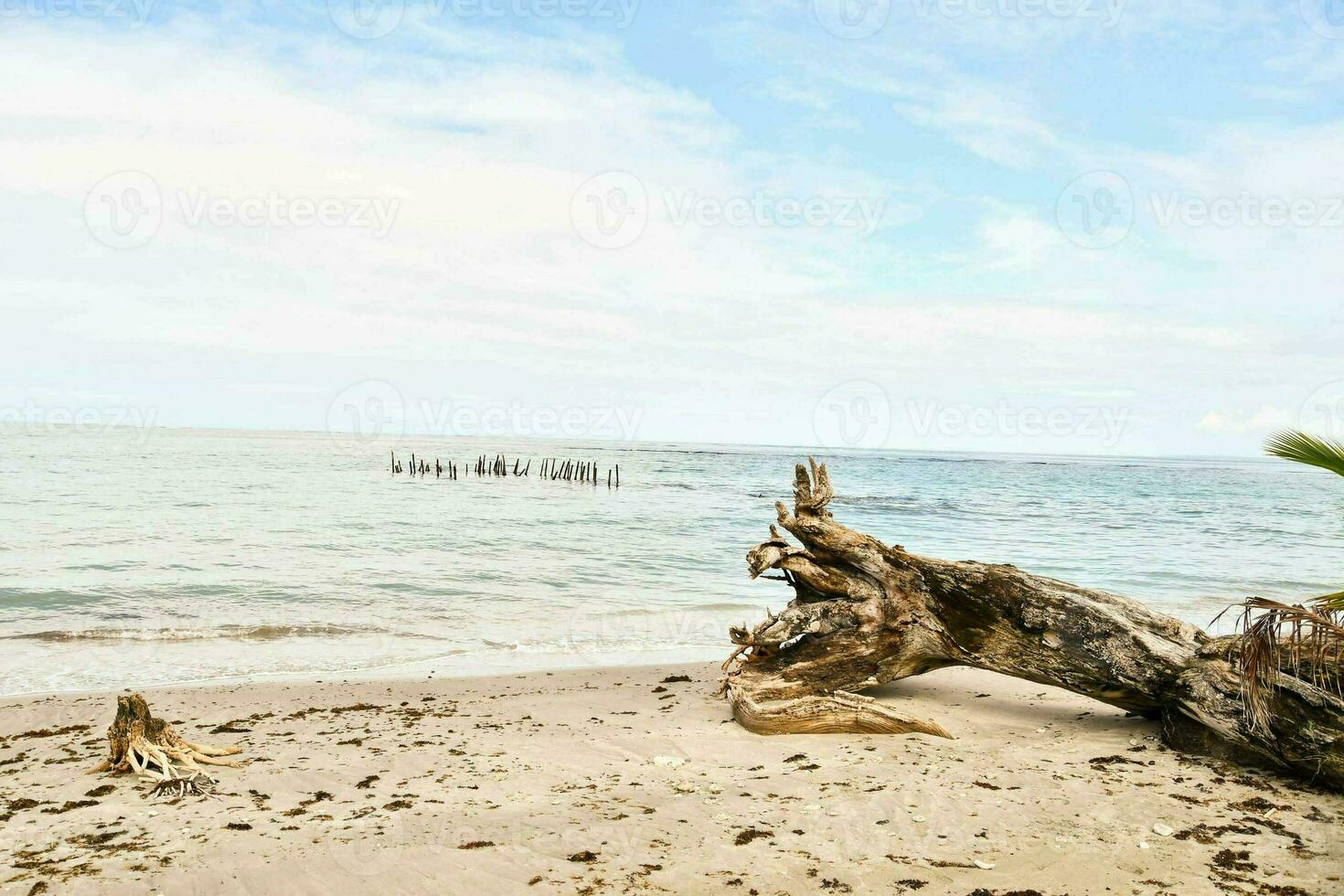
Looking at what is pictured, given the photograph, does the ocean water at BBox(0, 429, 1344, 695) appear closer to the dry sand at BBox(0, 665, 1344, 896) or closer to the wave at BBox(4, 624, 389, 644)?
the wave at BBox(4, 624, 389, 644)

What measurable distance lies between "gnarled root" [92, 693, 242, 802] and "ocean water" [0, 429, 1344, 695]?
366cm

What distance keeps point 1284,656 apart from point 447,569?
1464cm

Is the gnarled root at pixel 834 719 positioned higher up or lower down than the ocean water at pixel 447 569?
higher up

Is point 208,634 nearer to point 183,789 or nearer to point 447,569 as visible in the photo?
point 447,569

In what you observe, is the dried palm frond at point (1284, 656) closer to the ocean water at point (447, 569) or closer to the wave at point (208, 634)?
the ocean water at point (447, 569)

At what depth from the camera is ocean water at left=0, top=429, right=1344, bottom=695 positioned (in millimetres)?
10727

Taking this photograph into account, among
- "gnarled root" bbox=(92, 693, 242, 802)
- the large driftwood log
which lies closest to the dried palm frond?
the large driftwood log

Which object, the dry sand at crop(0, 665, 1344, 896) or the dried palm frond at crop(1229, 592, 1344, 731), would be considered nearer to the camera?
the dry sand at crop(0, 665, 1344, 896)

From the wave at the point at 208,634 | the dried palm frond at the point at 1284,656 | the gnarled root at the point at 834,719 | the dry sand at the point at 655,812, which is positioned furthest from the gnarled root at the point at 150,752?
the dried palm frond at the point at 1284,656

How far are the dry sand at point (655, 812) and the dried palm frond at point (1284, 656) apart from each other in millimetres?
593

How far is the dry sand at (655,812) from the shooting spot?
4059mm

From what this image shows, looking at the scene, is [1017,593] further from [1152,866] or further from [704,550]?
[704,550]

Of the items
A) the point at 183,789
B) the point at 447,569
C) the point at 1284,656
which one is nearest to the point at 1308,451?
the point at 1284,656

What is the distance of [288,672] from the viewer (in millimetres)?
9508
